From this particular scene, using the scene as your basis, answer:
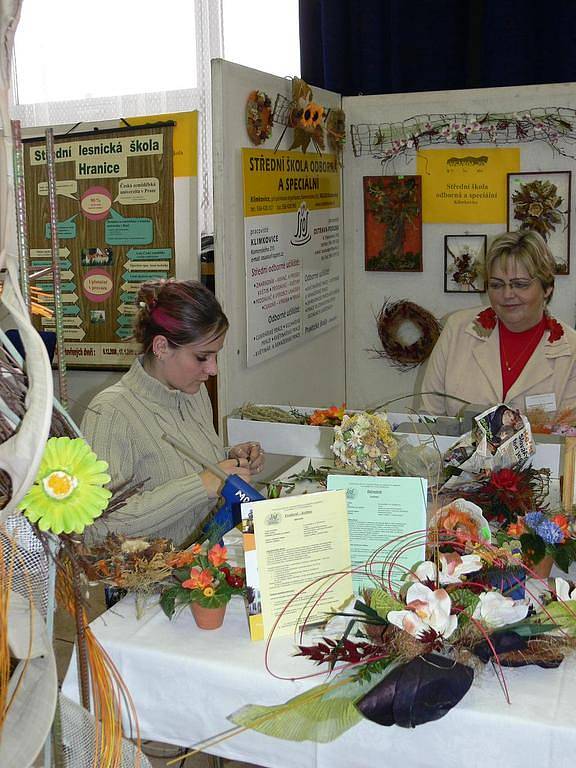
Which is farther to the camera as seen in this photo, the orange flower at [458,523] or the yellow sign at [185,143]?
the yellow sign at [185,143]

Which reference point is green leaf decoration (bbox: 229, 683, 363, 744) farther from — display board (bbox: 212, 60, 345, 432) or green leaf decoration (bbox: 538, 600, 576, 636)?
display board (bbox: 212, 60, 345, 432)

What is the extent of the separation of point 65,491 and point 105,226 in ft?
11.4

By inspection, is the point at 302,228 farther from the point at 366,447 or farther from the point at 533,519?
the point at 533,519

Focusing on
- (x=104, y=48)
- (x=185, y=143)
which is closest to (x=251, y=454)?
(x=185, y=143)

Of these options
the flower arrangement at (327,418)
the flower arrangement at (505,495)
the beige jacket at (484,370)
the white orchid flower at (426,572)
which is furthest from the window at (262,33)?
the white orchid flower at (426,572)

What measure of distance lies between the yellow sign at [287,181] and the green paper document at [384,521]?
1601 millimetres

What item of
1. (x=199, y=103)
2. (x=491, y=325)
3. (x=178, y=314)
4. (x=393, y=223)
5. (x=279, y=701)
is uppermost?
(x=199, y=103)

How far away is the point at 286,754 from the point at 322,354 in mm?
2613

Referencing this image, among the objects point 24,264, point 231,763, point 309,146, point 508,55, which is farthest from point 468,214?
point 24,264

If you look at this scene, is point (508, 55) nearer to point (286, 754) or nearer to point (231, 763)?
point (231, 763)

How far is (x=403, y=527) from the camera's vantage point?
5.22 ft

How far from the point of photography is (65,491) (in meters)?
0.99

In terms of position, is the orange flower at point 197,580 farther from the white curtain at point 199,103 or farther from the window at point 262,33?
the window at point 262,33

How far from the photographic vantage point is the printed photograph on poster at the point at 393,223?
152 inches
